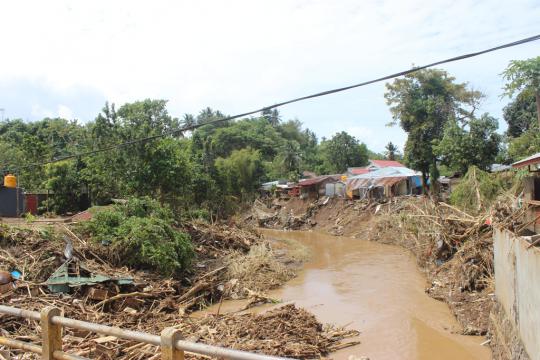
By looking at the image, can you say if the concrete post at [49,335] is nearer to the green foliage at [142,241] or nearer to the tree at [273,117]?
the green foliage at [142,241]

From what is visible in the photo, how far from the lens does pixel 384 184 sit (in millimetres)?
38375

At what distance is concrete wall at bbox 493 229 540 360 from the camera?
6.32m

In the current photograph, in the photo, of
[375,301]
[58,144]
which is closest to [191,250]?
[375,301]

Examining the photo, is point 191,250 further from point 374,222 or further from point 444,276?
point 374,222

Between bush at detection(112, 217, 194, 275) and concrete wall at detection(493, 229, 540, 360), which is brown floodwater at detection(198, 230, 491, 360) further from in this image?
bush at detection(112, 217, 194, 275)

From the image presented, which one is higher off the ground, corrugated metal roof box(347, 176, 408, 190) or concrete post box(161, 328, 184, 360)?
corrugated metal roof box(347, 176, 408, 190)

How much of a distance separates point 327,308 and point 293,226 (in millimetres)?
25251

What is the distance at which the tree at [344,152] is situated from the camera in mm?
59719

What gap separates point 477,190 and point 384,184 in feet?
62.3

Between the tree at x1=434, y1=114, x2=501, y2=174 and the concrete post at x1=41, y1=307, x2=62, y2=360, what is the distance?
28726 mm

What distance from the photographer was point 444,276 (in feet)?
54.0

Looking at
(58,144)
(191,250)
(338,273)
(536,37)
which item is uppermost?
(58,144)

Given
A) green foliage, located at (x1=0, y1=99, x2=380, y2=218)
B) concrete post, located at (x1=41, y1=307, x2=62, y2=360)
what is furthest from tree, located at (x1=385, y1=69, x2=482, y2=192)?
concrete post, located at (x1=41, y1=307, x2=62, y2=360)

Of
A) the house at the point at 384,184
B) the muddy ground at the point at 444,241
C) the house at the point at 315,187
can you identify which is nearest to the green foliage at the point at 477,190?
the muddy ground at the point at 444,241
